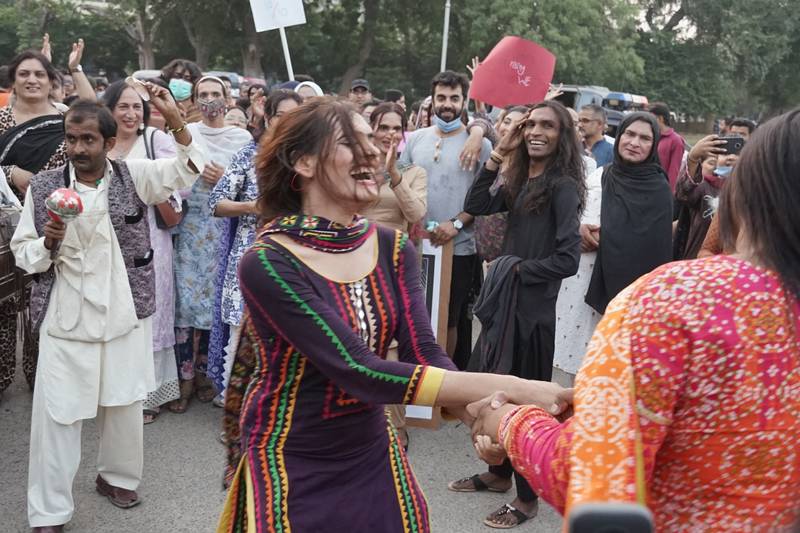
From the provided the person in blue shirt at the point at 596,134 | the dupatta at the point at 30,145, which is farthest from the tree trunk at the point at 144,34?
the dupatta at the point at 30,145

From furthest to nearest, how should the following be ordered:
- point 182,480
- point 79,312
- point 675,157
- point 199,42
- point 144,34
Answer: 1. point 144,34
2. point 199,42
3. point 675,157
4. point 182,480
5. point 79,312

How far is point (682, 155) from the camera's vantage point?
25.0 ft

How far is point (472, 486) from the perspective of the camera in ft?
14.3

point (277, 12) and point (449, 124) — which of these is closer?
point (449, 124)

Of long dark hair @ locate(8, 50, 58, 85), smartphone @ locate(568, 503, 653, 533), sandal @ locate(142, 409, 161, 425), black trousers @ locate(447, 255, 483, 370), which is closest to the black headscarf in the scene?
black trousers @ locate(447, 255, 483, 370)

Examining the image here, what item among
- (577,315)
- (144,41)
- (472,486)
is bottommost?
(472,486)

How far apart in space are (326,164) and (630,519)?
56.6 inches

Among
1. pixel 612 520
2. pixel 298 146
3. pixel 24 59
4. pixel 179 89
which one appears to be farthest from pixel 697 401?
pixel 179 89

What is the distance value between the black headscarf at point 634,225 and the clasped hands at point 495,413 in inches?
118

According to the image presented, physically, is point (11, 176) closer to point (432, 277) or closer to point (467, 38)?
point (432, 277)

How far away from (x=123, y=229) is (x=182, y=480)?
1.36 m

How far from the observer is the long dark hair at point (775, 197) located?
1.39 metres

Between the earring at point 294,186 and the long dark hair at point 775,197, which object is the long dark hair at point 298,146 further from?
the long dark hair at point 775,197

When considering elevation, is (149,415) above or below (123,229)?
below
